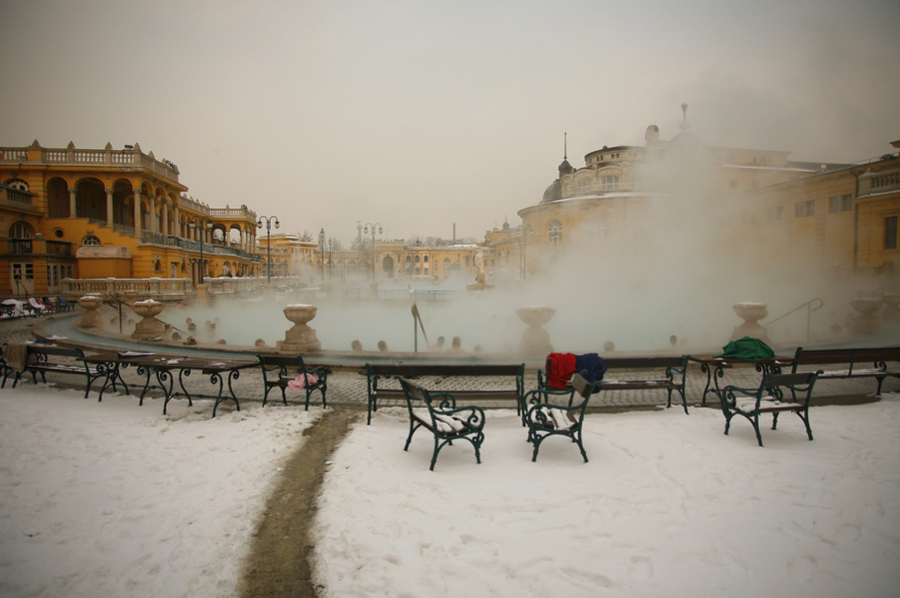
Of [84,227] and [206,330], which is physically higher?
[84,227]

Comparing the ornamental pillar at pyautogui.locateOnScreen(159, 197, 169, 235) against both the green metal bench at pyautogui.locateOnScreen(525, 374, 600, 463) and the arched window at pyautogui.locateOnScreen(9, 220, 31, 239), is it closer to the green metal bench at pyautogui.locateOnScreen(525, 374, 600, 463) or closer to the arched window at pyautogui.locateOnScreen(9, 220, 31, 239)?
the arched window at pyautogui.locateOnScreen(9, 220, 31, 239)

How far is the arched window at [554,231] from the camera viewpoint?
3722 cm

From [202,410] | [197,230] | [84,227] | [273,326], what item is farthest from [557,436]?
[197,230]

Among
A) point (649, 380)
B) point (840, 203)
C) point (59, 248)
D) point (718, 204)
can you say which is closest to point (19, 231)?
point (59, 248)

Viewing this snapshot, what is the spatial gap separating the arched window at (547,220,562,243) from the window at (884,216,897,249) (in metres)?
21.7

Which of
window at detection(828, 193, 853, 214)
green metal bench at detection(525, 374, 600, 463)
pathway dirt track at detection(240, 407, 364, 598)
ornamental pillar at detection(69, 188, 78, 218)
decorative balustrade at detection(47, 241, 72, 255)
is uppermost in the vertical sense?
ornamental pillar at detection(69, 188, 78, 218)

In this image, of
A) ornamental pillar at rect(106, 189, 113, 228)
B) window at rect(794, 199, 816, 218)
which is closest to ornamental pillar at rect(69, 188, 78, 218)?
ornamental pillar at rect(106, 189, 113, 228)

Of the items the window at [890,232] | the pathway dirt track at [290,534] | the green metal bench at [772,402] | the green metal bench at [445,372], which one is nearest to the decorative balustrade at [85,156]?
the green metal bench at [445,372]

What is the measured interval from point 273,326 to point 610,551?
44.9 ft

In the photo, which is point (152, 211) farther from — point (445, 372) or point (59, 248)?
point (445, 372)

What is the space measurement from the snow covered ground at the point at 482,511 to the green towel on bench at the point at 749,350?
57.8 inches

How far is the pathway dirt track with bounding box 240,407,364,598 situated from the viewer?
2.33 meters

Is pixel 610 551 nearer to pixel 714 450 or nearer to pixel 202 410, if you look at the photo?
pixel 714 450

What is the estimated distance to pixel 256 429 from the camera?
4.61 meters
